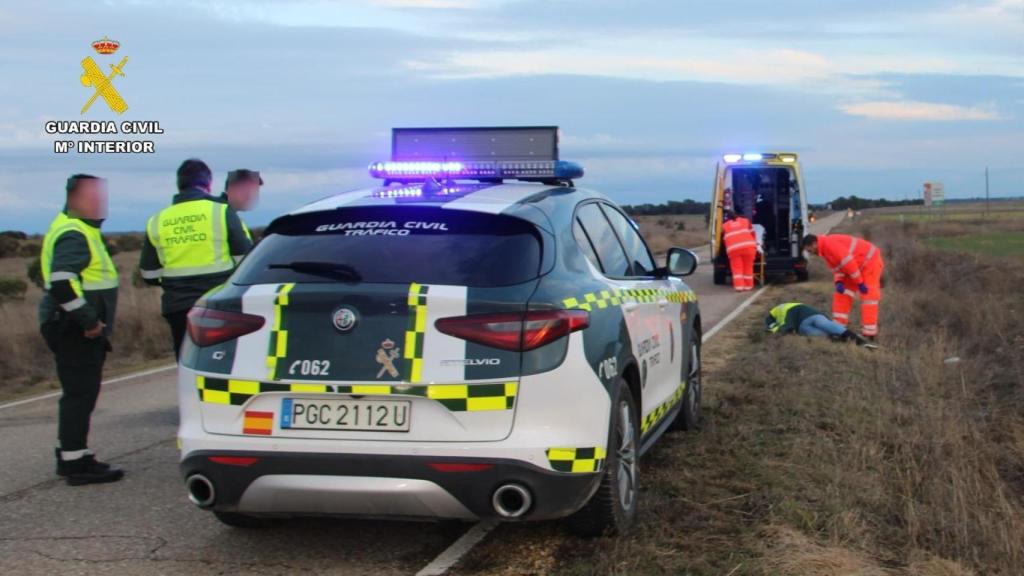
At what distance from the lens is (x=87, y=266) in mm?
6234

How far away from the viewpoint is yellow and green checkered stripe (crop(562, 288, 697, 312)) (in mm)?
4527

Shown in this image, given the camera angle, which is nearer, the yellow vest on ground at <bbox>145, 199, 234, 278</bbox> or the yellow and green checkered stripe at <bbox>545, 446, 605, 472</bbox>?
the yellow and green checkered stripe at <bbox>545, 446, 605, 472</bbox>

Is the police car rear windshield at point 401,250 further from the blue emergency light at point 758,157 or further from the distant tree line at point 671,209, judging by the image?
the distant tree line at point 671,209

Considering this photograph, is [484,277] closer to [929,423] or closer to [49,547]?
[49,547]

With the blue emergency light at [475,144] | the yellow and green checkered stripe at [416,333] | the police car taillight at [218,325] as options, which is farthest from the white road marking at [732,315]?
the police car taillight at [218,325]

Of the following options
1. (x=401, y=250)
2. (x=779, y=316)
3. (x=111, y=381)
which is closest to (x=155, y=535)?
(x=401, y=250)

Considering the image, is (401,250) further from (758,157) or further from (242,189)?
(758,157)

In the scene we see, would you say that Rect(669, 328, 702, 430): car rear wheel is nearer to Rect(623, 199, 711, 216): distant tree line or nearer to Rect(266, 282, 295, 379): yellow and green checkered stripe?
Rect(266, 282, 295, 379): yellow and green checkered stripe

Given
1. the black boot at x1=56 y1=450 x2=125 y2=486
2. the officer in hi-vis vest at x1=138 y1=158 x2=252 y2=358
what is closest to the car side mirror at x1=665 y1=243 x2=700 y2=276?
the officer in hi-vis vest at x1=138 y1=158 x2=252 y2=358

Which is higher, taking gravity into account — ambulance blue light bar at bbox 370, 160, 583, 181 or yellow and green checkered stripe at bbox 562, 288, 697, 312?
ambulance blue light bar at bbox 370, 160, 583, 181

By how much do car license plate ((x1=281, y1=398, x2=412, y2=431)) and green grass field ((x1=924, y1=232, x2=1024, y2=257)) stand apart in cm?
3116

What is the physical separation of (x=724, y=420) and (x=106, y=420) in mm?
4826

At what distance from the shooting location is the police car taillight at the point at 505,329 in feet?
13.9

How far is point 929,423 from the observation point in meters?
7.30
